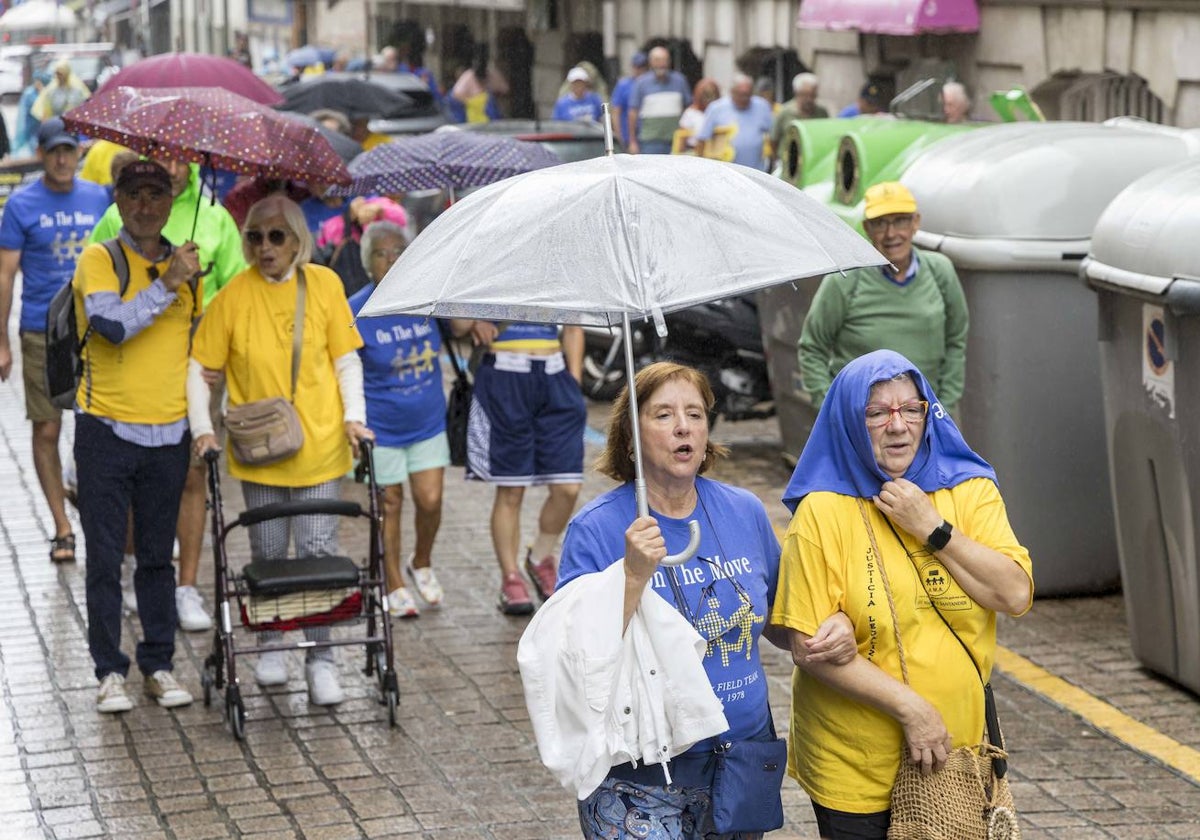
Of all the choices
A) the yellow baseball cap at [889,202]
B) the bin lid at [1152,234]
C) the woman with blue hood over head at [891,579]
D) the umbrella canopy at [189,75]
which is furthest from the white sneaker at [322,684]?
the umbrella canopy at [189,75]

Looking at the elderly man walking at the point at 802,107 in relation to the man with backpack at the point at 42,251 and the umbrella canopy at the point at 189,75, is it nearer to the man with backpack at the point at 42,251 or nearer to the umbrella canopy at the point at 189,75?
the umbrella canopy at the point at 189,75

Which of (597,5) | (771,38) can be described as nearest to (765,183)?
(771,38)

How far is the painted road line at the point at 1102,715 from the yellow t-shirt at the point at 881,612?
263 cm

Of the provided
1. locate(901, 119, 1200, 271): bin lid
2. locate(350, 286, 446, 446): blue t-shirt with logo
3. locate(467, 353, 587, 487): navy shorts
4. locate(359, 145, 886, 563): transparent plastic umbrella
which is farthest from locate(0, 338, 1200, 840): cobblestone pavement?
locate(359, 145, 886, 563): transparent plastic umbrella

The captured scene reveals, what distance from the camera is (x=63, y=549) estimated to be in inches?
376

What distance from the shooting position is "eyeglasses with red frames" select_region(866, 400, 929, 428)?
417cm

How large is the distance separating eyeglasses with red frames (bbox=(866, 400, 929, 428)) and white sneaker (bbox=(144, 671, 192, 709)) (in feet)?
12.7

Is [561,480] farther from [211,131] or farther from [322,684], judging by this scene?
[211,131]

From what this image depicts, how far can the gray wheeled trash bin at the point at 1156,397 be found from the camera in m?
6.95

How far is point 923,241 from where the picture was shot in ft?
29.2

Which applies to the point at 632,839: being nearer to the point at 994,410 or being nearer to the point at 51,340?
the point at 51,340

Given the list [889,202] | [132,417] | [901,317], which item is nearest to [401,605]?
[132,417]

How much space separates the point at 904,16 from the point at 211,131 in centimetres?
1278

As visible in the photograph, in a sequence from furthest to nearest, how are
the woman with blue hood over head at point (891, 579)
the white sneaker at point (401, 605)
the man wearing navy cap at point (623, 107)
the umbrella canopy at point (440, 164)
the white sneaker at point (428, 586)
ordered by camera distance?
the man wearing navy cap at point (623, 107)
the umbrella canopy at point (440, 164)
the white sneaker at point (428, 586)
the white sneaker at point (401, 605)
the woman with blue hood over head at point (891, 579)
